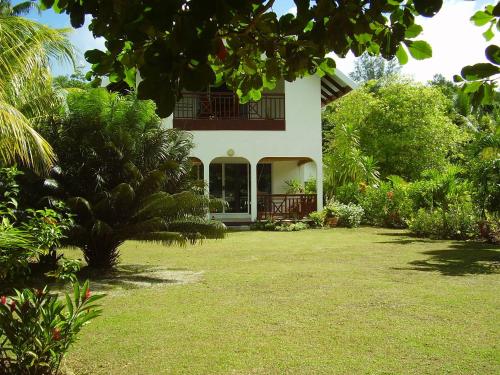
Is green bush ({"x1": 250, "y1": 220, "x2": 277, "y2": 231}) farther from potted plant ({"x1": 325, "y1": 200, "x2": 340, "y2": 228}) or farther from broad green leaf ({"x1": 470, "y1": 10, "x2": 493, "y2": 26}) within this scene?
broad green leaf ({"x1": 470, "y1": 10, "x2": 493, "y2": 26})

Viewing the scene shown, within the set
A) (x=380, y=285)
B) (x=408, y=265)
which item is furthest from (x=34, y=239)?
(x=408, y=265)

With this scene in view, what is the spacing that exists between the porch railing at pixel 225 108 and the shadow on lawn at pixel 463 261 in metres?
8.57

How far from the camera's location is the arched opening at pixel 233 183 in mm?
21938

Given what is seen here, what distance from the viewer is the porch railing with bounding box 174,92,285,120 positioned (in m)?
19.3

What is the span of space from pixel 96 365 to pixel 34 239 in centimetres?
145

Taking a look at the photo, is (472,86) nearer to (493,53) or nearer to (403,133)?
(493,53)

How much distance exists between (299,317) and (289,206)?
13.6 metres

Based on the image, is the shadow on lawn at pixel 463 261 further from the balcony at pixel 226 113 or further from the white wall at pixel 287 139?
the balcony at pixel 226 113

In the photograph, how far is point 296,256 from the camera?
12102 mm

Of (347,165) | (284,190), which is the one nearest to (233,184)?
(284,190)

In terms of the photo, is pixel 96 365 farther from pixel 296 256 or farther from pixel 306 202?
pixel 306 202

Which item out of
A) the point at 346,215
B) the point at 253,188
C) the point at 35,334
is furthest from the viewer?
the point at 346,215

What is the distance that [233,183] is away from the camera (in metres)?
22.1

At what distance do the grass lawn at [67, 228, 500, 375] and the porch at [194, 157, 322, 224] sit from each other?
25.9 ft
